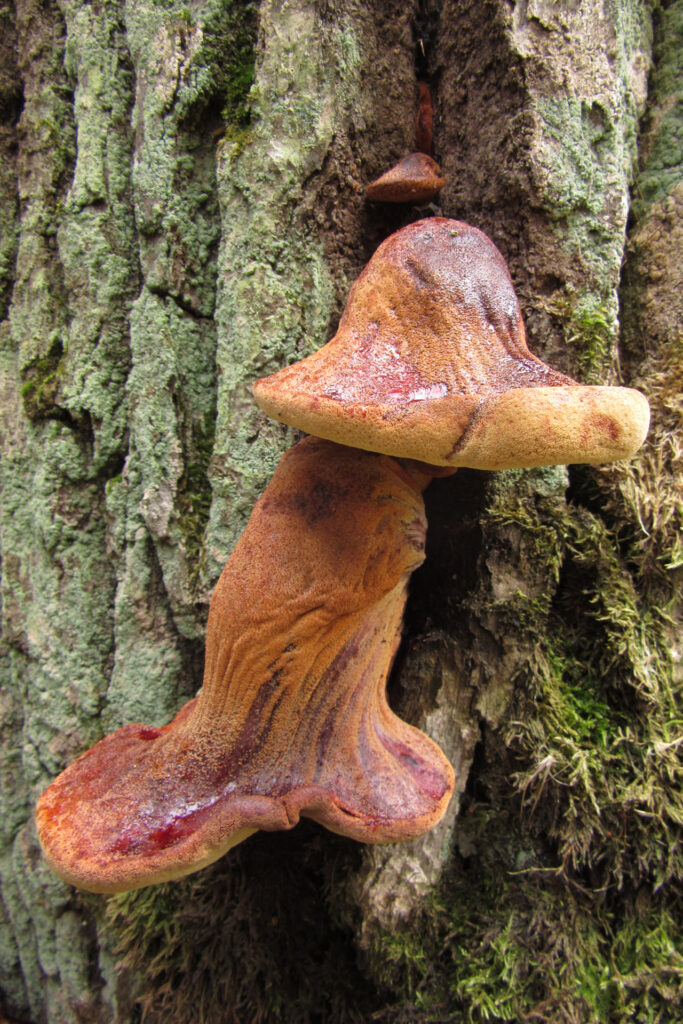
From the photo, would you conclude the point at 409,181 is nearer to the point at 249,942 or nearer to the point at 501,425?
the point at 501,425

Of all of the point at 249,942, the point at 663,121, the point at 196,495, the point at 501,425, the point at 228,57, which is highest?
the point at 228,57

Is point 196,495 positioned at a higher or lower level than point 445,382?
lower

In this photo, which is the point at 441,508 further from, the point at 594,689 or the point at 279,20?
the point at 279,20

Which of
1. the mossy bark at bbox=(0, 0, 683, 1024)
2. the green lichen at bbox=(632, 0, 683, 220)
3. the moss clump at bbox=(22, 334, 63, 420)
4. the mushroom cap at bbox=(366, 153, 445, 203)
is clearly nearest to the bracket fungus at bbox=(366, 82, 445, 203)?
the mushroom cap at bbox=(366, 153, 445, 203)

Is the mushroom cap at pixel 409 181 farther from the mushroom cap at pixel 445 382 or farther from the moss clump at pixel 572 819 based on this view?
the moss clump at pixel 572 819

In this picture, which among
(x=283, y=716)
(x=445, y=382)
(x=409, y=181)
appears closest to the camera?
(x=445, y=382)

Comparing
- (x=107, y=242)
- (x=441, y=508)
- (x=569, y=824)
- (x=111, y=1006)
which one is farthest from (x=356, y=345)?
(x=111, y=1006)

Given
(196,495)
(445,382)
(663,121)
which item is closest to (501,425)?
(445,382)
